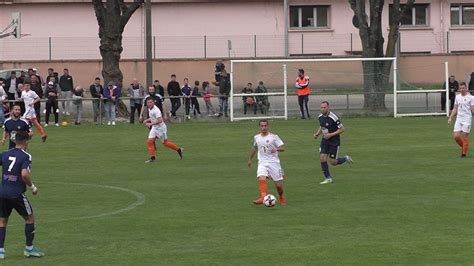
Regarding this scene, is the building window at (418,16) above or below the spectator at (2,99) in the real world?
above

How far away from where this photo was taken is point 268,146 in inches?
813

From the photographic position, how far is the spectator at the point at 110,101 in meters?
41.4

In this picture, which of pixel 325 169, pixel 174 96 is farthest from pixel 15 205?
pixel 174 96

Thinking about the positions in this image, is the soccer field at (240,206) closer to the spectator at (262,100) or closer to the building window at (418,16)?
the spectator at (262,100)

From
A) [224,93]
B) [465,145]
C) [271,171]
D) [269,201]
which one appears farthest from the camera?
[224,93]

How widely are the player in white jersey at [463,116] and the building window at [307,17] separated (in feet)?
118

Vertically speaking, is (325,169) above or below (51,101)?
below

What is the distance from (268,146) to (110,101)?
21.5m

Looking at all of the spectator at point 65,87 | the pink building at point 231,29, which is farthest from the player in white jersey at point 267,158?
the pink building at point 231,29

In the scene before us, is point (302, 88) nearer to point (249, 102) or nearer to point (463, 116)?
point (249, 102)

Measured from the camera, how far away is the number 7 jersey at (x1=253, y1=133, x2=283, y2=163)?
67.6 feet

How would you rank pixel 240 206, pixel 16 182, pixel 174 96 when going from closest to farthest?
1. pixel 16 182
2. pixel 240 206
3. pixel 174 96

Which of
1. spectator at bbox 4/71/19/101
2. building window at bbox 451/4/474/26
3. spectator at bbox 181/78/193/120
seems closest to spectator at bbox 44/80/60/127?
spectator at bbox 4/71/19/101

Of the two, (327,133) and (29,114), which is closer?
(327,133)
